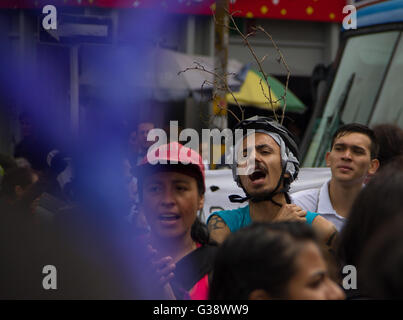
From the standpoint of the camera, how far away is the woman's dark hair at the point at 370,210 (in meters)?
2.06

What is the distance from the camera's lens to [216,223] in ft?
10.4

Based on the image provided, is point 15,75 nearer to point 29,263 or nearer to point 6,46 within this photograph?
point 6,46

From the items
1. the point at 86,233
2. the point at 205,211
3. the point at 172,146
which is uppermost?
the point at 172,146

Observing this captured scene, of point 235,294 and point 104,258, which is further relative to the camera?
point 104,258

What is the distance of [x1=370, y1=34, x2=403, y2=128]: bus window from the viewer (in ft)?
19.7

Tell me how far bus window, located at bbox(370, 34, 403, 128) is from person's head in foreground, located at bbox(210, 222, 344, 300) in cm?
414

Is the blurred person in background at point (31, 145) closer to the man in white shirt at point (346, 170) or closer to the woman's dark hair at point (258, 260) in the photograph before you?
the man in white shirt at point (346, 170)

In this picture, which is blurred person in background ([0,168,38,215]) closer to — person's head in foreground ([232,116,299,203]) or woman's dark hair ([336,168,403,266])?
person's head in foreground ([232,116,299,203])

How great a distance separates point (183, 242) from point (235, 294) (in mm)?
716

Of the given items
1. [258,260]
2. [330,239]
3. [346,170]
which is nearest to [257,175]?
[330,239]

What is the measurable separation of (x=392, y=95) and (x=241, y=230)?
4.27m

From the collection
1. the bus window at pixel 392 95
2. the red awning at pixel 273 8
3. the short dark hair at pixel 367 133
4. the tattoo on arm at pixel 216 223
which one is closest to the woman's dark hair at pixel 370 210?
the tattoo on arm at pixel 216 223

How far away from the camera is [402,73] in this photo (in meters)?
6.07

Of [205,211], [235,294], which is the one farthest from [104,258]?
[205,211]
